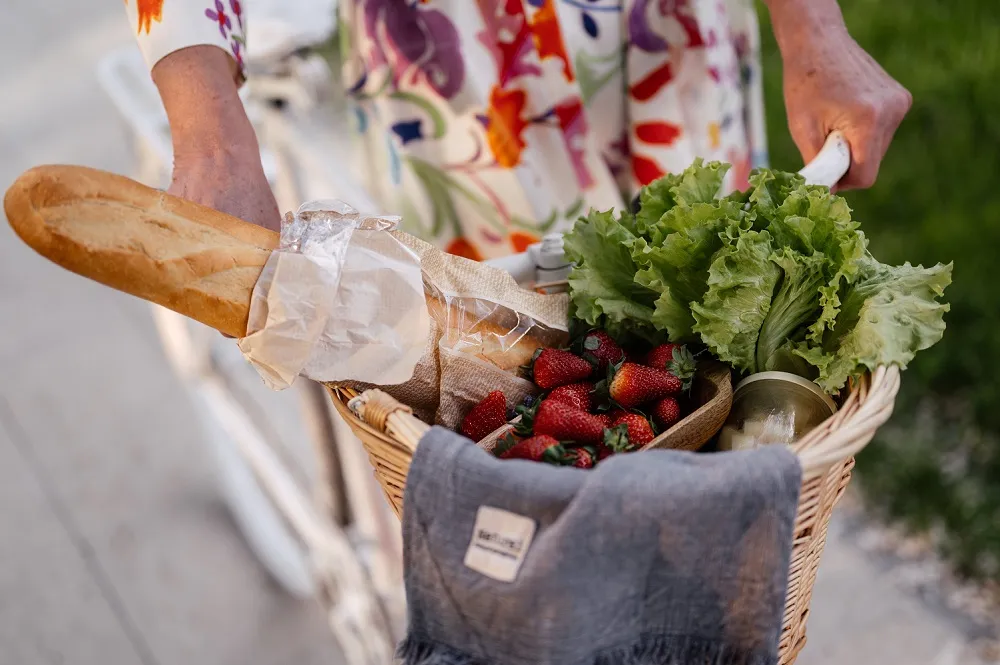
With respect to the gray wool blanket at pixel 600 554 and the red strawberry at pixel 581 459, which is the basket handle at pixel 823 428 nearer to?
the gray wool blanket at pixel 600 554

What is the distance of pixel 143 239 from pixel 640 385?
0.43 meters

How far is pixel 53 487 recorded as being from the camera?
8.05 feet

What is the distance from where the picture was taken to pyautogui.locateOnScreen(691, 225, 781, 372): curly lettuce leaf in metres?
0.81

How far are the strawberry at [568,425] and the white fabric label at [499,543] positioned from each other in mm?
135

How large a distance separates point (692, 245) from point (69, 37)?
3915mm

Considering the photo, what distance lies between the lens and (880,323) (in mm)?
769

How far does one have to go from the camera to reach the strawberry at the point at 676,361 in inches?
33.6

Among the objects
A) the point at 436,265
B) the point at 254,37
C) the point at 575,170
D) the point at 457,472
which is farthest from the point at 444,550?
the point at 254,37

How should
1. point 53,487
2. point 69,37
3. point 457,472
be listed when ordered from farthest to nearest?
point 69,37 → point 53,487 → point 457,472

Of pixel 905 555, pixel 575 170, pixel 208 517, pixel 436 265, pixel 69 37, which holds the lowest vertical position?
pixel 905 555

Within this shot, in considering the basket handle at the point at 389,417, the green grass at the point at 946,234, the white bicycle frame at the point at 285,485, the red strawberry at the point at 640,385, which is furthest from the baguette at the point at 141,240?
the green grass at the point at 946,234

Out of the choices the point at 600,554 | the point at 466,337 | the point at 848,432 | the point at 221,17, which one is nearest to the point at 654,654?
the point at 600,554

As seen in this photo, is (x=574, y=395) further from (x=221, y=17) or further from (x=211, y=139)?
(x=221, y=17)

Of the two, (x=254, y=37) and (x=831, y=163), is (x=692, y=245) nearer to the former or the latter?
(x=831, y=163)
